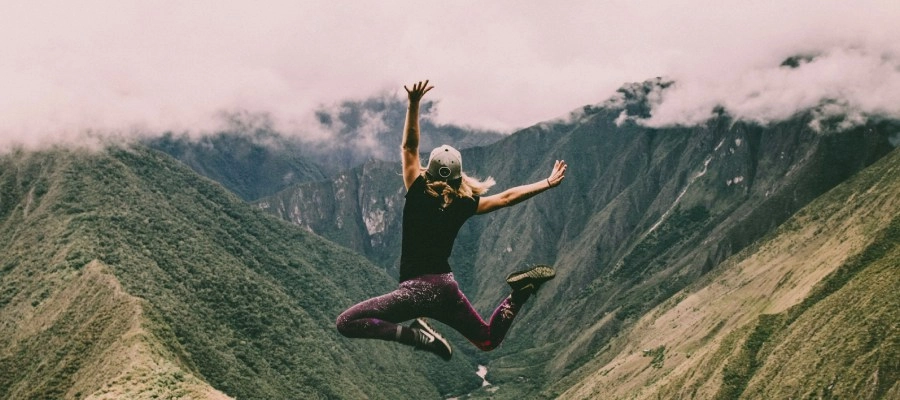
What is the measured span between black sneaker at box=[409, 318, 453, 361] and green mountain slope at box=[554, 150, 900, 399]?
124 m

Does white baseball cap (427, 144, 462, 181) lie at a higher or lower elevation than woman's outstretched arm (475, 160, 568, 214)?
higher

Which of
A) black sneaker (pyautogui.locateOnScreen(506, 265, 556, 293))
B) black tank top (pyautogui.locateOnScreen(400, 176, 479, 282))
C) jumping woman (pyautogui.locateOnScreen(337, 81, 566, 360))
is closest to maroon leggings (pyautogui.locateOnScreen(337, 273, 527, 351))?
jumping woman (pyautogui.locateOnScreen(337, 81, 566, 360))

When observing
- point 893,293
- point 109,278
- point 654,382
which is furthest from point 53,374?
point 893,293

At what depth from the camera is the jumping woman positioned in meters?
9.74

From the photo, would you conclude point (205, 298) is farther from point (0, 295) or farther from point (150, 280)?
point (0, 295)

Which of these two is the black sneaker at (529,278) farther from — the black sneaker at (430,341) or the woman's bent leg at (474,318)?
the black sneaker at (430,341)

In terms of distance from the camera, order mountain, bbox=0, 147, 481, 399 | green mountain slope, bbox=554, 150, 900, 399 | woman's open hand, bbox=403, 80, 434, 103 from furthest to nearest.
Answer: green mountain slope, bbox=554, 150, 900, 399 → mountain, bbox=0, 147, 481, 399 → woman's open hand, bbox=403, 80, 434, 103

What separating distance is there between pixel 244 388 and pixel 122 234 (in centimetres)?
5394

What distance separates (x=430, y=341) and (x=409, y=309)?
22.1 inches

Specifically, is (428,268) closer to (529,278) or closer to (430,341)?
(430,341)

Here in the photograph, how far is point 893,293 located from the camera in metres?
129

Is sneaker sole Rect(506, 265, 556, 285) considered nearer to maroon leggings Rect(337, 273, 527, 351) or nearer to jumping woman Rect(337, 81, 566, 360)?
jumping woman Rect(337, 81, 566, 360)

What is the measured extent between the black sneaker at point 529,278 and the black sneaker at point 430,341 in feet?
4.31

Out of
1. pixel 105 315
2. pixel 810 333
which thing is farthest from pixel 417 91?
pixel 810 333
